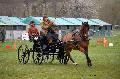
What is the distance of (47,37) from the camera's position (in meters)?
18.3

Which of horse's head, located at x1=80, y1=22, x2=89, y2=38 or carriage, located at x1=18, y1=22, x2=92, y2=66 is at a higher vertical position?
horse's head, located at x1=80, y1=22, x2=89, y2=38

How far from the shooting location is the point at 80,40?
17406 mm

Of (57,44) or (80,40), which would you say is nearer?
(80,40)

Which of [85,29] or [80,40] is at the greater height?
[85,29]

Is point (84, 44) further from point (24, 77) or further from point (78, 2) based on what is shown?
point (78, 2)

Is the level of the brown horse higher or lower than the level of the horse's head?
lower

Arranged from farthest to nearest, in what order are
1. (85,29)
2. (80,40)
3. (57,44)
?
(57,44) < (80,40) < (85,29)

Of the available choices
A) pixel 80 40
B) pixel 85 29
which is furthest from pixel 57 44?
pixel 85 29

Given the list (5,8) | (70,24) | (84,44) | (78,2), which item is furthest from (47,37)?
(78,2)

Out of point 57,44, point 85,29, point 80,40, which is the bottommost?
point 57,44

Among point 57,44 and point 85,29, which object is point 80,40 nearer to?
point 85,29

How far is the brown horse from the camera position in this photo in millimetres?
17119

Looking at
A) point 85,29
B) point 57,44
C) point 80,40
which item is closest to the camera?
point 85,29

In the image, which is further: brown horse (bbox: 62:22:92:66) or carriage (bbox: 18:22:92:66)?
carriage (bbox: 18:22:92:66)
